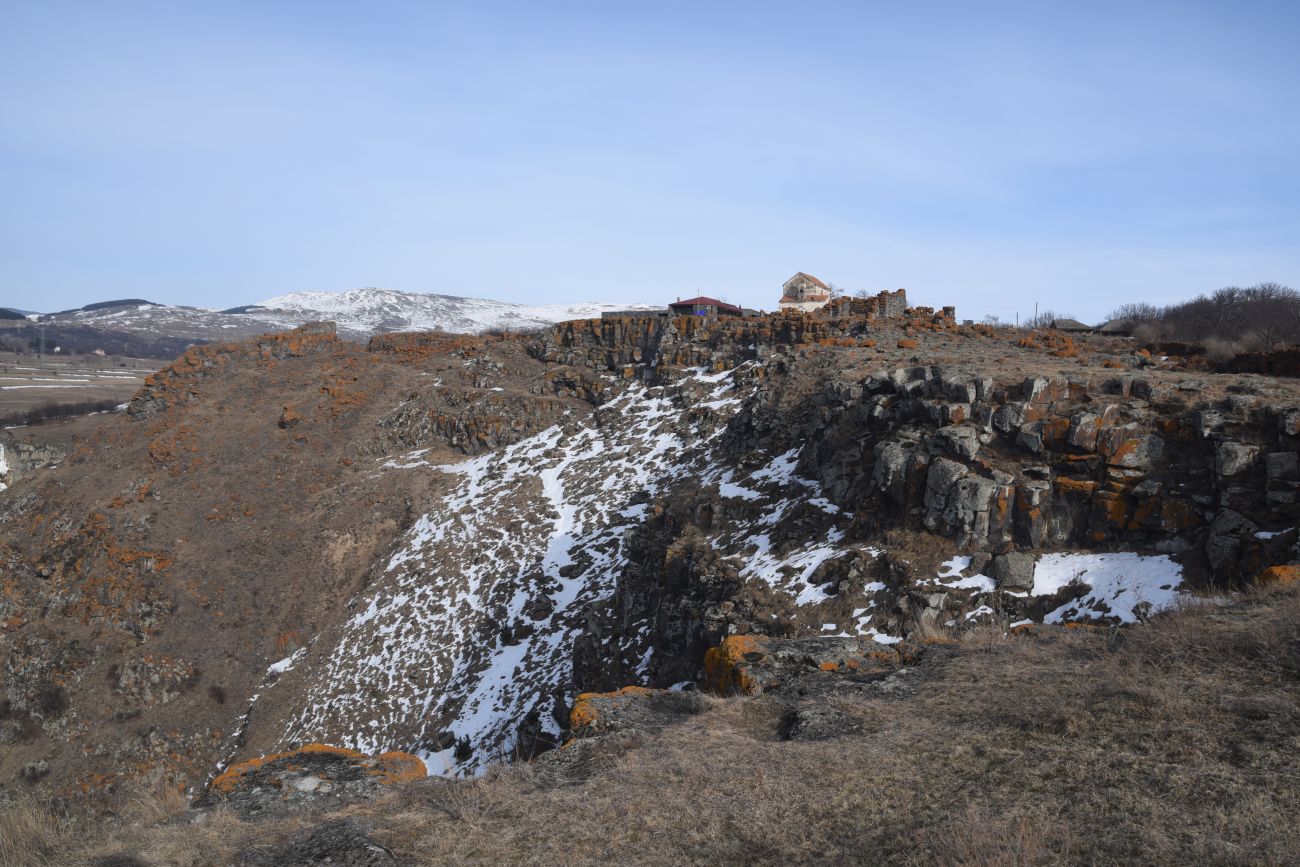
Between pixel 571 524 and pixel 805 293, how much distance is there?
1152 inches

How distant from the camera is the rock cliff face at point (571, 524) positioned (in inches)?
557

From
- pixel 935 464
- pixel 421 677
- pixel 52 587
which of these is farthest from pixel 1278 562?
pixel 52 587

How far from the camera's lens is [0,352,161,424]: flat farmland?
84.6 m

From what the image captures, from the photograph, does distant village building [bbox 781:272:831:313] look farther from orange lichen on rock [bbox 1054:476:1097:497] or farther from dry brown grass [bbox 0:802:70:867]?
dry brown grass [bbox 0:802:70:867]

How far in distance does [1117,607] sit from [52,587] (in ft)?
121

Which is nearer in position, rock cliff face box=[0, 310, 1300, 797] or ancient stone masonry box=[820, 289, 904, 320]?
rock cliff face box=[0, 310, 1300, 797]

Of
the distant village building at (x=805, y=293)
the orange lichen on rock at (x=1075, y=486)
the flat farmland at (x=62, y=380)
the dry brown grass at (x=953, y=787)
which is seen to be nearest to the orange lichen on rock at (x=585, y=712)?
the dry brown grass at (x=953, y=787)

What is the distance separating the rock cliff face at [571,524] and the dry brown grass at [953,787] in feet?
4.42

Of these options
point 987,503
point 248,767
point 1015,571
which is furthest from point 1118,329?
point 248,767

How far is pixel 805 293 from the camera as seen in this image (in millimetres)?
48375

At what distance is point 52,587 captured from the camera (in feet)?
91.9

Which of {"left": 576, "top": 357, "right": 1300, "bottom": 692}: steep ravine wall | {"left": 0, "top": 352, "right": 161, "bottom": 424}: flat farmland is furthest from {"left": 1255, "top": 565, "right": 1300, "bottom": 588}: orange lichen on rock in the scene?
{"left": 0, "top": 352, "right": 161, "bottom": 424}: flat farmland

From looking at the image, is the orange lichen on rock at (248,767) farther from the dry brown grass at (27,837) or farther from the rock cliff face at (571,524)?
the rock cliff face at (571,524)

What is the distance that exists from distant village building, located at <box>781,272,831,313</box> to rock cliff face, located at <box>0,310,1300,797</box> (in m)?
9.63
